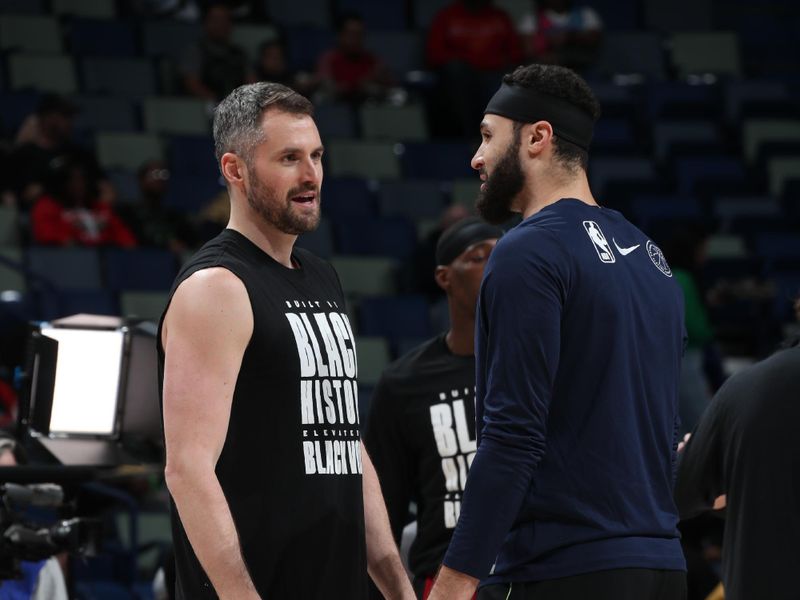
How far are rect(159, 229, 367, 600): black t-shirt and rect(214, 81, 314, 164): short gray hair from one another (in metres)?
0.22

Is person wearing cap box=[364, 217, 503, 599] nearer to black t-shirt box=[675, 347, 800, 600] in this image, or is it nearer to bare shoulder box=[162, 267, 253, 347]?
black t-shirt box=[675, 347, 800, 600]

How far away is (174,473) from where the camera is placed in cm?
295

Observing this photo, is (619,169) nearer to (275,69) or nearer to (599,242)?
(275,69)

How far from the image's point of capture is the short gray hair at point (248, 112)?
322 cm

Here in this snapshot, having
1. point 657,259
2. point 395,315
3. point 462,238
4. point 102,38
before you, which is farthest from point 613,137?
point 657,259

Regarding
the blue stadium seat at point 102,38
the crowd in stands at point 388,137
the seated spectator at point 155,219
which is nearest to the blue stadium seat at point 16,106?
the crowd in stands at point 388,137

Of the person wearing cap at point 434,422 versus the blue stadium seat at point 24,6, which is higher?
the blue stadium seat at point 24,6

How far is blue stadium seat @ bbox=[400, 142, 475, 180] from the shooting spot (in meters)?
12.1

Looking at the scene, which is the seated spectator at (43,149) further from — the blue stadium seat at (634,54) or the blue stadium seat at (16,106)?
the blue stadium seat at (634,54)

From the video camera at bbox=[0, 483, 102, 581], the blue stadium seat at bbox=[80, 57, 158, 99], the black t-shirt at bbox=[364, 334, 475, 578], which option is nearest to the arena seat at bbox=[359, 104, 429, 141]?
the blue stadium seat at bbox=[80, 57, 158, 99]

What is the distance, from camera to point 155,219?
10523mm

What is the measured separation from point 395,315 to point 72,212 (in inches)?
93.4

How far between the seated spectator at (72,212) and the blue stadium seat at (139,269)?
0.41m

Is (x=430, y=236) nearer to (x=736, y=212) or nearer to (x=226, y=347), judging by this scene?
(x=736, y=212)
